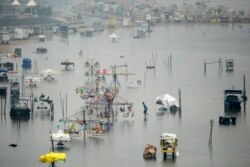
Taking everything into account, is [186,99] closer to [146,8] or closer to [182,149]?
[182,149]

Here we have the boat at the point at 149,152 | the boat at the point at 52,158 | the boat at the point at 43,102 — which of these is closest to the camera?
the boat at the point at 52,158

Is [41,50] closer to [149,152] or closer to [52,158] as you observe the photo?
[149,152]

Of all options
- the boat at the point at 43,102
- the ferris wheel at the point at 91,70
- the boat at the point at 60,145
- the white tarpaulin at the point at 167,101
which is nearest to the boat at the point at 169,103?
the white tarpaulin at the point at 167,101

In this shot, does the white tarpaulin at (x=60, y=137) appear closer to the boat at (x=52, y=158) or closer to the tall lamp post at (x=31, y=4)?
the boat at (x=52, y=158)

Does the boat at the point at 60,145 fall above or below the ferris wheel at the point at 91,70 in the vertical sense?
below

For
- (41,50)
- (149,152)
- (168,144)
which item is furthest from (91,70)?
(41,50)

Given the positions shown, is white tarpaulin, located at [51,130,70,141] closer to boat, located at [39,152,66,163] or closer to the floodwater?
the floodwater

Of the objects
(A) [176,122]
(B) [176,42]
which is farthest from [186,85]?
(B) [176,42]
